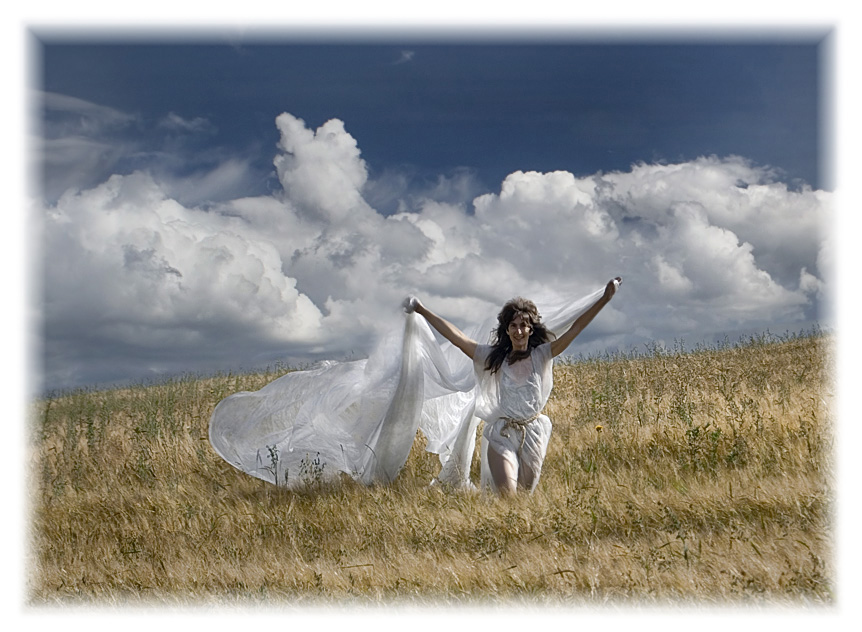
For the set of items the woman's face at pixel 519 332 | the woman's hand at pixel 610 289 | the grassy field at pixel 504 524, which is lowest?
the grassy field at pixel 504 524

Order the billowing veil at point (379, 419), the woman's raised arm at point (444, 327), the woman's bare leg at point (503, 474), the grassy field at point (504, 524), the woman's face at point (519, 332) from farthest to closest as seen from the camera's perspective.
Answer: the billowing veil at point (379, 419) → the woman's raised arm at point (444, 327) → the woman's face at point (519, 332) → the woman's bare leg at point (503, 474) → the grassy field at point (504, 524)

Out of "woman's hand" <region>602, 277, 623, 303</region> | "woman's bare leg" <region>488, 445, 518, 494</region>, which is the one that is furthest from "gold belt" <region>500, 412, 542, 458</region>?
"woman's hand" <region>602, 277, 623, 303</region>

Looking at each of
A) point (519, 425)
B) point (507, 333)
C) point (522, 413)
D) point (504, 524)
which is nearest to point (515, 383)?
point (522, 413)

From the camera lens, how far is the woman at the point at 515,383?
6020 mm

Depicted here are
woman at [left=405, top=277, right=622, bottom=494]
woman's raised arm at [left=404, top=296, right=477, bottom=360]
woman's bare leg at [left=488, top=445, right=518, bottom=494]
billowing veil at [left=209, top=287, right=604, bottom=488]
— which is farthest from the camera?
billowing veil at [left=209, top=287, right=604, bottom=488]

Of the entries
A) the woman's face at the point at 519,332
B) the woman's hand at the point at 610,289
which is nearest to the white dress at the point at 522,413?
the woman's face at the point at 519,332

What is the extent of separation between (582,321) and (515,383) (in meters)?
0.83

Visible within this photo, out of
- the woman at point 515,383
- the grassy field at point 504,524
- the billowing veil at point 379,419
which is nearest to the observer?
the grassy field at point 504,524

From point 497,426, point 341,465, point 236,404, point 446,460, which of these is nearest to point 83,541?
point 236,404

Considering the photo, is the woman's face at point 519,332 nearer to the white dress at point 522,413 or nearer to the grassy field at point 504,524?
the white dress at point 522,413

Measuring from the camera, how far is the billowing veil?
6.62 meters

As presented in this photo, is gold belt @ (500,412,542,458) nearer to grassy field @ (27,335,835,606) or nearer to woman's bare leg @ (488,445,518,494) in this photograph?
woman's bare leg @ (488,445,518,494)

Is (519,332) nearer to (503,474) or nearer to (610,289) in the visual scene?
(610,289)

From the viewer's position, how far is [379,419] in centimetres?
669
